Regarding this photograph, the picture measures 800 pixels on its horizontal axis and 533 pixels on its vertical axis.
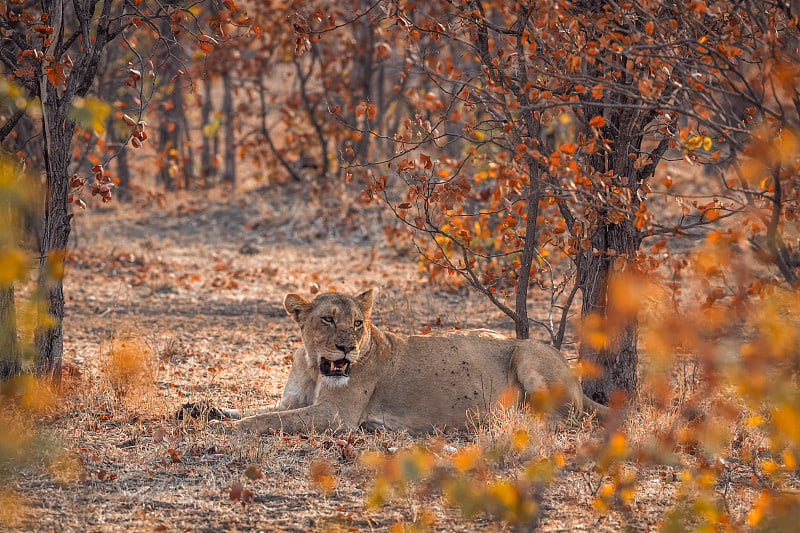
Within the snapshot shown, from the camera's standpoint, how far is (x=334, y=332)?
652 cm

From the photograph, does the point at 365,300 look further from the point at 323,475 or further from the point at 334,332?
the point at 323,475

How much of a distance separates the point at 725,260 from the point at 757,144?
0.76 metres

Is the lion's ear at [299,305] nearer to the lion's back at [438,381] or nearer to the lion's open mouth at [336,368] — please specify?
the lion's open mouth at [336,368]

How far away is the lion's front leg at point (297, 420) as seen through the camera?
6234 mm

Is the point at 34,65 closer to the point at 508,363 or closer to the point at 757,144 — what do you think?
the point at 508,363

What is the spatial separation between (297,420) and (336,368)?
18.8 inches

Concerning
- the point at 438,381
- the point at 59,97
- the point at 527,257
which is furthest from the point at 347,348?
the point at 59,97

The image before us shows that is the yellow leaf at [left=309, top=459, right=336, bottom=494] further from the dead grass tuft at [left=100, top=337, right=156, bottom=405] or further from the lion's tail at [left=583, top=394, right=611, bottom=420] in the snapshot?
the lion's tail at [left=583, top=394, right=611, bottom=420]

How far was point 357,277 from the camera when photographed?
45.4 ft

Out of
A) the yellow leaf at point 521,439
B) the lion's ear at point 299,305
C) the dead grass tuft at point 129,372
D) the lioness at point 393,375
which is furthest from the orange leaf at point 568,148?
the dead grass tuft at point 129,372

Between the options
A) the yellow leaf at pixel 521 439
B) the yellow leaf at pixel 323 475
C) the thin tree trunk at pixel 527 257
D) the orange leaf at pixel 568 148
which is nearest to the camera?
the yellow leaf at pixel 521 439

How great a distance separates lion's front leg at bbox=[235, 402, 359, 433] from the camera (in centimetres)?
623

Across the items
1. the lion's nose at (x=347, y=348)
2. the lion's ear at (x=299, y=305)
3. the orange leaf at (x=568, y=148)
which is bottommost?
the lion's nose at (x=347, y=348)

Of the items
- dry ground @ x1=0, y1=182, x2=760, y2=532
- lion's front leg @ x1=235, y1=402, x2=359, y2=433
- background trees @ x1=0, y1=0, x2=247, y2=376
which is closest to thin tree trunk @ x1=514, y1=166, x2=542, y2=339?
dry ground @ x1=0, y1=182, x2=760, y2=532
